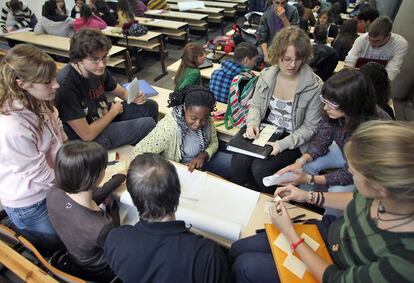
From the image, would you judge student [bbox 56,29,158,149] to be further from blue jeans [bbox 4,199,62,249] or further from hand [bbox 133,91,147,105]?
blue jeans [bbox 4,199,62,249]

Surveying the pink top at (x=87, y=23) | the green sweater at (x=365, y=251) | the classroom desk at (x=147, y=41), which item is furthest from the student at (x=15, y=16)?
the green sweater at (x=365, y=251)

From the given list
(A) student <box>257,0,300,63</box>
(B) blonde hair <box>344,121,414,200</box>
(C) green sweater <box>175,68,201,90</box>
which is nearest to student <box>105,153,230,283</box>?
(B) blonde hair <box>344,121,414,200</box>

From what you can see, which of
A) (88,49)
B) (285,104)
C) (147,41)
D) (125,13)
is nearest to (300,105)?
(285,104)

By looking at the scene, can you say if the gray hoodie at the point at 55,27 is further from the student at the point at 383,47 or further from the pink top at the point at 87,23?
the student at the point at 383,47

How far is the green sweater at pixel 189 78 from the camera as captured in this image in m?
2.99

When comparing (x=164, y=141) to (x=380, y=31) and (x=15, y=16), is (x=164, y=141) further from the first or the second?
(x=15, y=16)

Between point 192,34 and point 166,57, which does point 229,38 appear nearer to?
point 166,57

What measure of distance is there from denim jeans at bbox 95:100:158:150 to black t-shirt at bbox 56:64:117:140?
16 cm

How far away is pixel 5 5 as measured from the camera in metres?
6.10

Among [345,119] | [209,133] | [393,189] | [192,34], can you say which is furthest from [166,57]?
[393,189]

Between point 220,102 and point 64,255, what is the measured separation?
6.35 ft

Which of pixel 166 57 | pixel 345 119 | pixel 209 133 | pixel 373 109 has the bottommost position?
pixel 166 57

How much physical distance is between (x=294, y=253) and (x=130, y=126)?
5.32 ft

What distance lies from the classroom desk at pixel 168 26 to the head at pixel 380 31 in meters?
3.69
